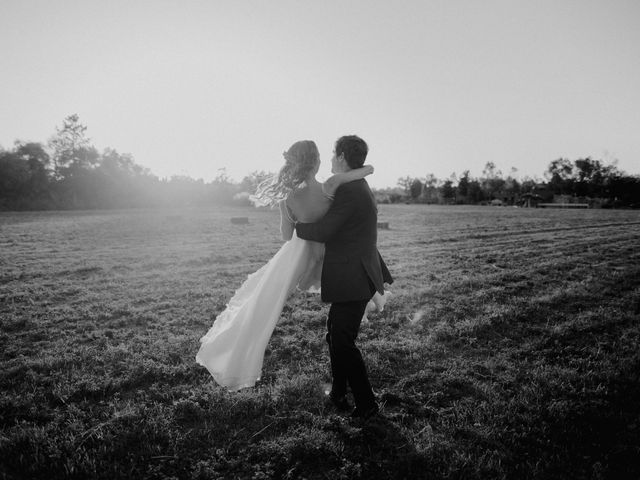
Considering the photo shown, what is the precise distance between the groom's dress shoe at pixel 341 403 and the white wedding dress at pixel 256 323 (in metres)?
0.88

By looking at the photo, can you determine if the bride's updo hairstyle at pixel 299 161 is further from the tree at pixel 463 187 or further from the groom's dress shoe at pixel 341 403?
the tree at pixel 463 187

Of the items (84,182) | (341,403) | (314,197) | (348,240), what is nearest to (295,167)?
(314,197)

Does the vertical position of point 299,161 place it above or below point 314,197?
above

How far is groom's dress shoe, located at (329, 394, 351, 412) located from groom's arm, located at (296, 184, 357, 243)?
1.80m

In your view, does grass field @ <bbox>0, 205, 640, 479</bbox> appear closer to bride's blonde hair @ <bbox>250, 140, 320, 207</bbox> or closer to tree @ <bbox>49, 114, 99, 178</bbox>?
bride's blonde hair @ <bbox>250, 140, 320, 207</bbox>

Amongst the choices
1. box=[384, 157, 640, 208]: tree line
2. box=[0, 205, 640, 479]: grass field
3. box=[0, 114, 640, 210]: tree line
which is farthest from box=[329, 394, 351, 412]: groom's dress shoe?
box=[384, 157, 640, 208]: tree line

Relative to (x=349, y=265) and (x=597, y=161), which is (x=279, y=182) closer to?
(x=349, y=265)

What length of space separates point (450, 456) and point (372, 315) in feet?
11.9

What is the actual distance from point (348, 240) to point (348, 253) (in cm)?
12

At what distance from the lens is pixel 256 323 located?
12.8 ft

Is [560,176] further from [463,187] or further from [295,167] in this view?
[295,167]

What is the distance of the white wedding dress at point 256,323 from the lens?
3.78 m

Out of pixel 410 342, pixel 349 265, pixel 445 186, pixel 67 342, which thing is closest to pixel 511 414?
pixel 410 342

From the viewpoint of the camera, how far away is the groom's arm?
3.37m
